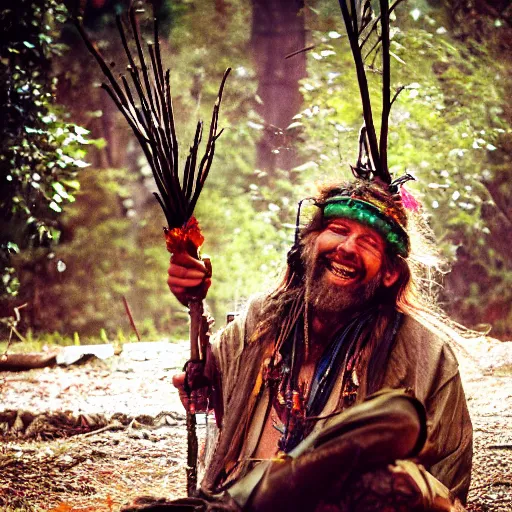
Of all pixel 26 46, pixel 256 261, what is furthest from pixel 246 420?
pixel 256 261

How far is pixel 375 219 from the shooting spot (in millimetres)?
2475

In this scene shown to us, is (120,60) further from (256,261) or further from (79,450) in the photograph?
(79,450)

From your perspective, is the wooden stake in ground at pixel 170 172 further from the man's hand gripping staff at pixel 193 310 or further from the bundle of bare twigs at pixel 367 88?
the bundle of bare twigs at pixel 367 88

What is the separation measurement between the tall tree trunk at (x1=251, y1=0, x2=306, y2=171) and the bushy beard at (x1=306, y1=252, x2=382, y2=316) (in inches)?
194

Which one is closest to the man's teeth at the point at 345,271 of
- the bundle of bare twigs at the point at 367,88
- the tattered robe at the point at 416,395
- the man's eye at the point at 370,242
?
the man's eye at the point at 370,242

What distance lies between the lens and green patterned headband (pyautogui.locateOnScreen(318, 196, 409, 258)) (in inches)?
97.4

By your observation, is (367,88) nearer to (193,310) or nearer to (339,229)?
(339,229)

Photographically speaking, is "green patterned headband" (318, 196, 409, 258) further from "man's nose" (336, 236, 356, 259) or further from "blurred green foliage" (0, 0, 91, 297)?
"blurred green foliage" (0, 0, 91, 297)

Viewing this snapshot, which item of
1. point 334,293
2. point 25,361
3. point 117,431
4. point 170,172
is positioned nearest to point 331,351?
point 334,293

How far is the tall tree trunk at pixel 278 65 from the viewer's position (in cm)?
750

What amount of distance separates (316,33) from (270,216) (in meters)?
1.85

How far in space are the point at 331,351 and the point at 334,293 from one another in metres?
0.21

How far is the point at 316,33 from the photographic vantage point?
6.98 m

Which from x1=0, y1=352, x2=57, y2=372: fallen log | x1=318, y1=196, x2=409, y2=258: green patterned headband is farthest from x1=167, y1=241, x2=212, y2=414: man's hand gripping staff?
x1=0, y1=352, x2=57, y2=372: fallen log
